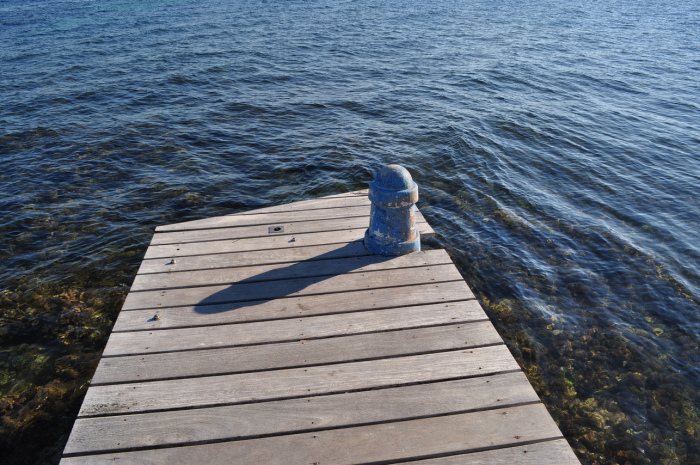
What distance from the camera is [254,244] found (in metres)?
5.68

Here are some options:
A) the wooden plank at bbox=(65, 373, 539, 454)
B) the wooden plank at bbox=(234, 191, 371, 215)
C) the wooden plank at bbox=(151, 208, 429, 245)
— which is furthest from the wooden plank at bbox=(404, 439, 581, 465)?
the wooden plank at bbox=(234, 191, 371, 215)

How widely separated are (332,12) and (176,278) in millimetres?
33074

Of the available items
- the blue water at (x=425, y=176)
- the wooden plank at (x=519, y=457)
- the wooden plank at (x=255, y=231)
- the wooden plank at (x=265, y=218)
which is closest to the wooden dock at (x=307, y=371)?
the wooden plank at (x=519, y=457)

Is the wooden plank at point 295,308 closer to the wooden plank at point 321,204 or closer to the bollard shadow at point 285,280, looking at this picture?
the bollard shadow at point 285,280

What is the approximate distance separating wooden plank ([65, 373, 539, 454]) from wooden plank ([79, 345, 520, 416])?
0.07 m

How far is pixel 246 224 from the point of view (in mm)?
6176

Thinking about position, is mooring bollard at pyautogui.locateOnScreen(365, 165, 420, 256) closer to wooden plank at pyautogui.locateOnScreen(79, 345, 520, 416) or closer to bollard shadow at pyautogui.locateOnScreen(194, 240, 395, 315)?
bollard shadow at pyautogui.locateOnScreen(194, 240, 395, 315)

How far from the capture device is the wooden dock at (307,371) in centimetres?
311

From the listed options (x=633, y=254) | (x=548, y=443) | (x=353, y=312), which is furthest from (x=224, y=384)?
(x=633, y=254)

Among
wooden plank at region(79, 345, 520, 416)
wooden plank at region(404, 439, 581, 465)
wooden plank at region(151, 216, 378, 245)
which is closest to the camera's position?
wooden plank at region(404, 439, 581, 465)

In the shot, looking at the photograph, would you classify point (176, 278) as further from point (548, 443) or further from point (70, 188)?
point (70, 188)

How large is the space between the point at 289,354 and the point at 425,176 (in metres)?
7.42

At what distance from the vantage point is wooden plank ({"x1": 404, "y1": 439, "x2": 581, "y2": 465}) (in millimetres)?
2996

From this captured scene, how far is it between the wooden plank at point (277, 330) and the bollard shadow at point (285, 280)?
1.18 ft
